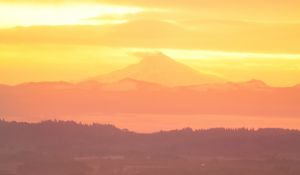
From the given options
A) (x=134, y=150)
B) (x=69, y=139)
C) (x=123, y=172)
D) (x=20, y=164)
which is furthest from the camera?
(x=69, y=139)

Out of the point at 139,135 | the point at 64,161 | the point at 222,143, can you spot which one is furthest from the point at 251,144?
the point at 64,161

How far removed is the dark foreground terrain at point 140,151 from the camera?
99000mm

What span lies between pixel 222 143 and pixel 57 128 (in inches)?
621

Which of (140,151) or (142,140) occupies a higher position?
(142,140)

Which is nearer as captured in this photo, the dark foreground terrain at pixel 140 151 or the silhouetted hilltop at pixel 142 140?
the dark foreground terrain at pixel 140 151

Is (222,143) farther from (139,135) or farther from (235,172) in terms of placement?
(235,172)

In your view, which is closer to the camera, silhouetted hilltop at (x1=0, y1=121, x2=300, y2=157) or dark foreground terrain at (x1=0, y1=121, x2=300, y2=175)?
dark foreground terrain at (x1=0, y1=121, x2=300, y2=175)

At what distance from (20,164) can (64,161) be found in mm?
3463

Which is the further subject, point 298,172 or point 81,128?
point 81,128

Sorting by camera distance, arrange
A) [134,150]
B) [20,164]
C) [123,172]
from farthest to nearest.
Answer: [134,150] < [20,164] < [123,172]

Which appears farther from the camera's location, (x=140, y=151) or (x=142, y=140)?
(x=142, y=140)

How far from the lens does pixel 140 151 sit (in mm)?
114625

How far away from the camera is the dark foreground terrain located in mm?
99000

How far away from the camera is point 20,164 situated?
102125mm
